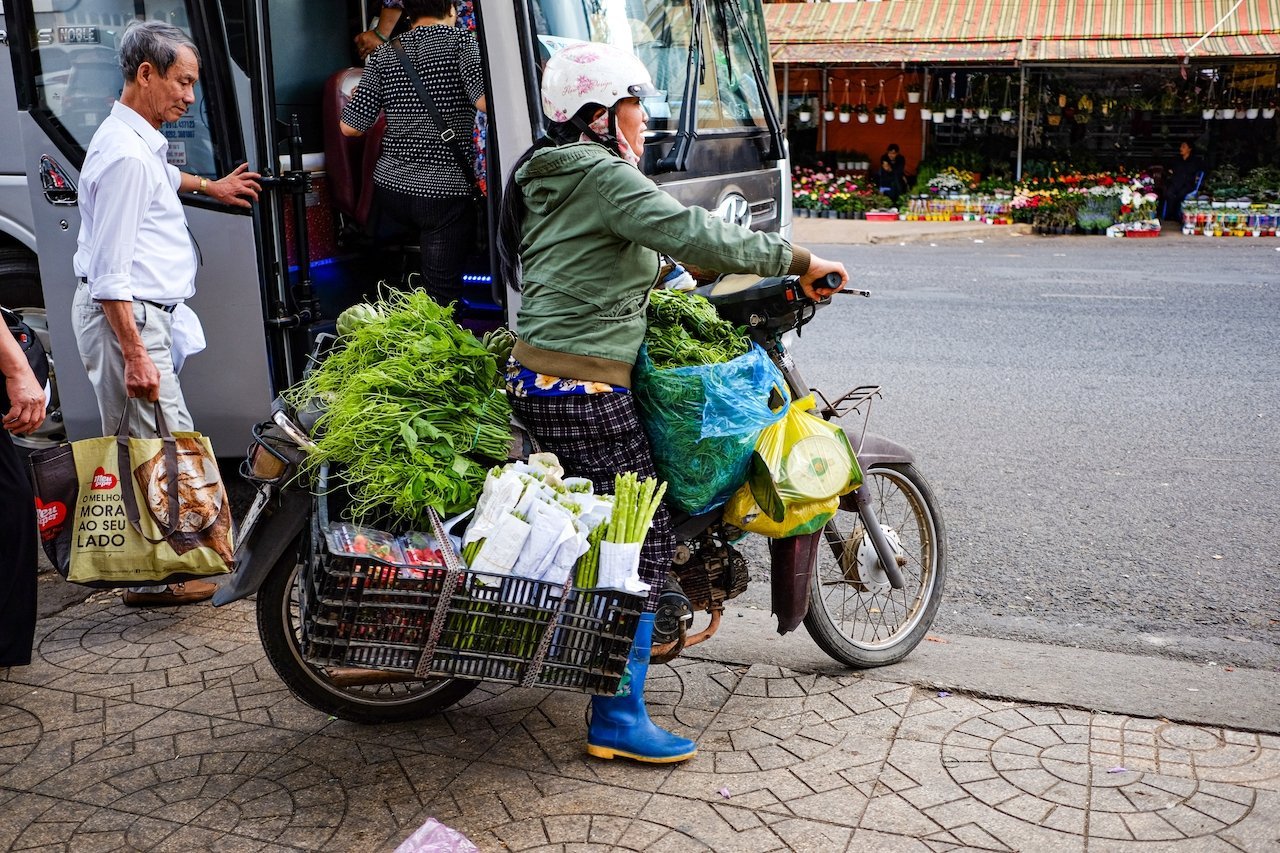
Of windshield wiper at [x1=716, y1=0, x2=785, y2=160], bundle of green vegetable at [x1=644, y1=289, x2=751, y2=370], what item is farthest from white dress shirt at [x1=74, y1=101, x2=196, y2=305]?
windshield wiper at [x1=716, y1=0, x2=785, y2=160]

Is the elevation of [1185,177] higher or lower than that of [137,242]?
lower

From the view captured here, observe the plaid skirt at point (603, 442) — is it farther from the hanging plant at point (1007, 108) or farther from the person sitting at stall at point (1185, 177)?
the person sitting at stall at point (1185, 177)

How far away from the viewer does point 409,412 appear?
3.14 meters

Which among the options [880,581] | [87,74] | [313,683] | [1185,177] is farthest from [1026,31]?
[313,683]

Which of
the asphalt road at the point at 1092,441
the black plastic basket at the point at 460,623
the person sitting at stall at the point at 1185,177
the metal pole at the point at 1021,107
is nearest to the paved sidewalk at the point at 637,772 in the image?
the black plastic basket at the point at 460,623

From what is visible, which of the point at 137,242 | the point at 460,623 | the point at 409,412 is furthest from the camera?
the point at 137,242

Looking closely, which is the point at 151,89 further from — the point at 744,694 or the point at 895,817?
the point at 895,817

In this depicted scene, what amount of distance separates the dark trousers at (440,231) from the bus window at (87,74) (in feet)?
3.12

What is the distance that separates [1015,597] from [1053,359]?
4.40 m

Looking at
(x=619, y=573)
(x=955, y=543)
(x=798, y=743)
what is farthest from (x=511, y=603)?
(x=955, y=543)

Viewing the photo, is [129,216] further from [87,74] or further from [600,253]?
[600,253]

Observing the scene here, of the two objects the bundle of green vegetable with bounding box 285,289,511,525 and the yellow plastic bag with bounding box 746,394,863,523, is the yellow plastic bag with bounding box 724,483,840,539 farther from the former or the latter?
the bundle of green vegetable with bounding box 285,289,511,525

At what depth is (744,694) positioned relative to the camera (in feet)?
12.5

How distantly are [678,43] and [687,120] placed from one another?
737 millimetres
